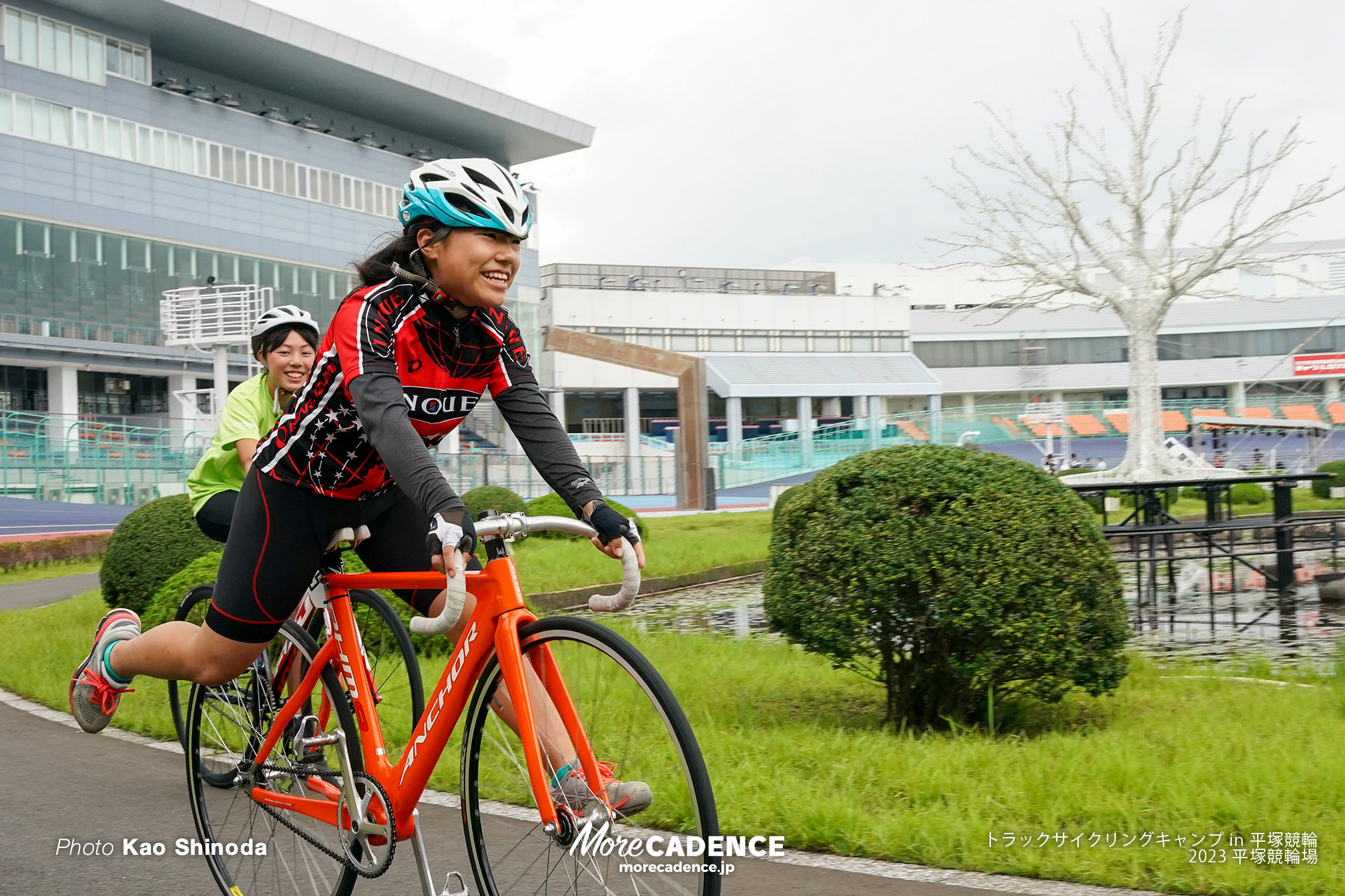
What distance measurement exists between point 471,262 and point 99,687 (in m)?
2.15

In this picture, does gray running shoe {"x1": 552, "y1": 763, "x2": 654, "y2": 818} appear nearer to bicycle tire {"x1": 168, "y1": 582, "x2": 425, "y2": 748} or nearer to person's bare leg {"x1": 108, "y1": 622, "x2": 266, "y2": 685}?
bicycle tire {"x1": 168, "y1": 582, "x2": 425, "y2": 748}

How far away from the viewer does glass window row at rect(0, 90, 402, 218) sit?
3912 centimetres

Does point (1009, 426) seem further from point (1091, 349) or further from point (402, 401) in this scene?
point (402, 401)

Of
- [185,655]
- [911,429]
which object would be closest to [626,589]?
[185,655]

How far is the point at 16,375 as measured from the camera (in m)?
41.1

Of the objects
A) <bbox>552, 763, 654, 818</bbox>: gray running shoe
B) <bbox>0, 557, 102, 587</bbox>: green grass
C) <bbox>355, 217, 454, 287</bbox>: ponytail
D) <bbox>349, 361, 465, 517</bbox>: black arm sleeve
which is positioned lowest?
<bbox>0, 557, 102, 587</bbox>: green grass

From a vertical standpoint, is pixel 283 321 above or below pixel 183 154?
below

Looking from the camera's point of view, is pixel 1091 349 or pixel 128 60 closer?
pixel 128 60

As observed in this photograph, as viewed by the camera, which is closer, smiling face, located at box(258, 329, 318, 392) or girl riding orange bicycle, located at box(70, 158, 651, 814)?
girl riding orange bicycle, located at box(70, 158, 651, 814)

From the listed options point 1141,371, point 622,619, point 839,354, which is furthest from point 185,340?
point 839,354

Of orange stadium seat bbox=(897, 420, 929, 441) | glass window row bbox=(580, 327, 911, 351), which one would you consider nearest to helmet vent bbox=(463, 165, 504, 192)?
orange stadium seat bbox=(897, 420, 929, 441)

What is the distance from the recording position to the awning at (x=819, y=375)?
6694 centimetres

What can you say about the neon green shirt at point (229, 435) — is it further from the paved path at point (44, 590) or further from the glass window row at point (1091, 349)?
the glass window row at point (1091, 349)

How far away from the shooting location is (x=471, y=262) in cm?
291
